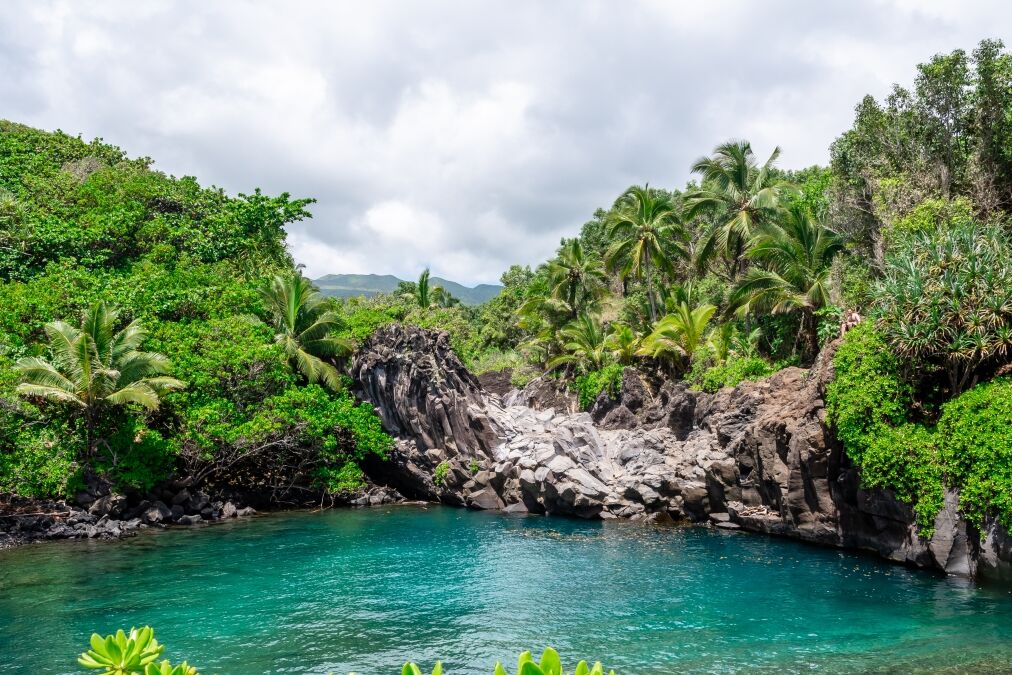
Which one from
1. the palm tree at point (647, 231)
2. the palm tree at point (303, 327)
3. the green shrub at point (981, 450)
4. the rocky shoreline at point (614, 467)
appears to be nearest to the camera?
the green shrub at point (981, 450)

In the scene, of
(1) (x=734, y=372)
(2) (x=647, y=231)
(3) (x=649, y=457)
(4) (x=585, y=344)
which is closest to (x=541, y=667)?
(3) (x=649, y=457)

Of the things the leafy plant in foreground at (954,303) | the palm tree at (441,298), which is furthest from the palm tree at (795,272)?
the palm tree at (441,298)

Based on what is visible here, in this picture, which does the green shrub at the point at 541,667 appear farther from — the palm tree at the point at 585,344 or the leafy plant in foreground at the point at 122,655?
the palm tree at the point at 585,344

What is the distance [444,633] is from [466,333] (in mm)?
41868

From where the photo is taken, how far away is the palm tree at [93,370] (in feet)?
70.8

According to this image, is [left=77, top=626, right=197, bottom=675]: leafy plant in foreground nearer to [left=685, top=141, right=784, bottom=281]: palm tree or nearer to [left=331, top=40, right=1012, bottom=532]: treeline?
[left=331, top=40, right=1012, bottom=532]: treeline

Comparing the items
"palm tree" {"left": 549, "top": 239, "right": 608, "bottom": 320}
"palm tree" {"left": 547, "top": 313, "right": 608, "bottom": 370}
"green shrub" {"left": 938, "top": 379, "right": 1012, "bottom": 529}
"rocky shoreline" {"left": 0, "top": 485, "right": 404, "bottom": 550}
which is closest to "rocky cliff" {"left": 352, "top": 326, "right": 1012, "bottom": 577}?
"green shrub" {"left": 938, "top": 379, "right": 1012, "bottom": 529}

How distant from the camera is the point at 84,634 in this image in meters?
13.8

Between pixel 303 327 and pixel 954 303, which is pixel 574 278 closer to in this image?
pixel 303 327

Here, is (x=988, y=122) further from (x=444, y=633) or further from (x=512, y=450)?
(x=444, y=633)

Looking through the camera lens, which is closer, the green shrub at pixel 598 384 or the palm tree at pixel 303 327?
the palm tree at pixel 303 327

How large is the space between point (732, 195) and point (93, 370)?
3093 centimetres

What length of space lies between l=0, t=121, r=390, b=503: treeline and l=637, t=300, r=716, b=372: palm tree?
13.6 metres

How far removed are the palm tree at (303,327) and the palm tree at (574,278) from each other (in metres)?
17.2
